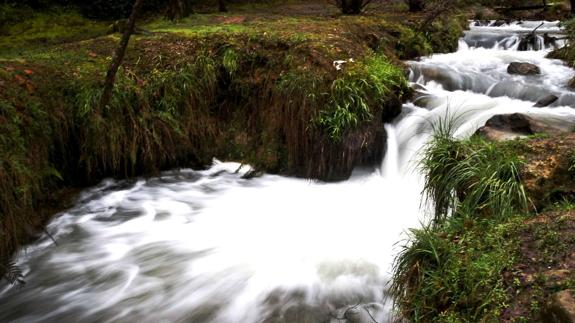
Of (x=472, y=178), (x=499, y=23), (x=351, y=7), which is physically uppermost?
(x=351, y=7)

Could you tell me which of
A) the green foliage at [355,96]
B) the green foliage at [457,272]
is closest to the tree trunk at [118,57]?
the green foliage at [355,96]

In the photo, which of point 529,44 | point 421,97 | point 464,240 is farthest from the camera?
point 529,44

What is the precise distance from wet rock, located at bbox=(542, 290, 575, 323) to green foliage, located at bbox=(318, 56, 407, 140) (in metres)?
3.95

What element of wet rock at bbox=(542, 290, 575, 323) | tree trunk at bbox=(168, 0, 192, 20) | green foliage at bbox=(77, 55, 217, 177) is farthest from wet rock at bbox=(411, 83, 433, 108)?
tree trunk at bbox=(168, 0, 192, 20)

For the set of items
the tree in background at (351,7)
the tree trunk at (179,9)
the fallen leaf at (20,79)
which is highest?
the tree trunk at (179,9)

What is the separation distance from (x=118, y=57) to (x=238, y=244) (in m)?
2.73

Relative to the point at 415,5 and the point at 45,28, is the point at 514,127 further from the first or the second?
the point at 45,28

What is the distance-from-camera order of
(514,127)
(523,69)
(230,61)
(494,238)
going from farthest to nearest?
(523,69), (230,61), (514,127), (494,238)

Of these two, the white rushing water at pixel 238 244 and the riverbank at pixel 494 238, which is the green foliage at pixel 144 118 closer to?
the white rushing water at pixel 238 244

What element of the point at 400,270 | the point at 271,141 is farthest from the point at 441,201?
the point at 271,141

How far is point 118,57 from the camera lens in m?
5.23

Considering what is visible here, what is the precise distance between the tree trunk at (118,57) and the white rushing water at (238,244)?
4.43 feet

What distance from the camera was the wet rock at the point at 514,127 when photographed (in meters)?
5.03

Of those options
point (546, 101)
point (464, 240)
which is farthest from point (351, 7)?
point (464, 240)
